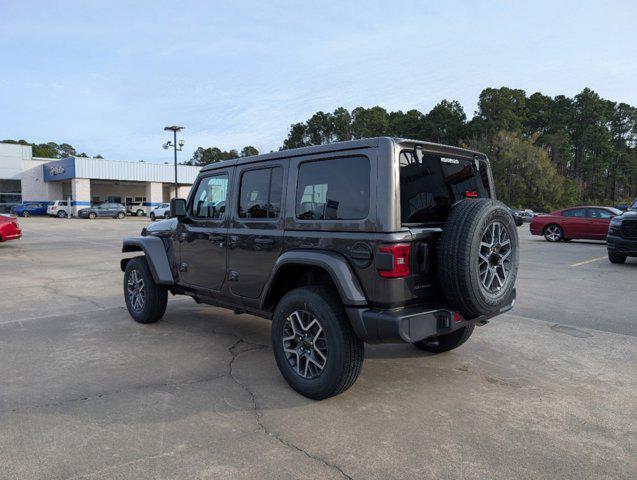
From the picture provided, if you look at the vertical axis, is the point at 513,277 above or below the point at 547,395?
above

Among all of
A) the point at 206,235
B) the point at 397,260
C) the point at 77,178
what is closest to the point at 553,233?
the point at 206,235

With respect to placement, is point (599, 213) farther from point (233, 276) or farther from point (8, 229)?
point (8, 229)

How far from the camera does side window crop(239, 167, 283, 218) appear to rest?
13.6ft

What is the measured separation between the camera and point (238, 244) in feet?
14.4

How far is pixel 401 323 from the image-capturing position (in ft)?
10.4

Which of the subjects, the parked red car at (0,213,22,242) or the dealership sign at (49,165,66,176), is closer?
the parked red car at (0,213,22,242)

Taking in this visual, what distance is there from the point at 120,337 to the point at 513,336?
4.46 m

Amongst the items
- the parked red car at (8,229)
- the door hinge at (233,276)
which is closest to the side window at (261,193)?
the door hinge at (233,276)

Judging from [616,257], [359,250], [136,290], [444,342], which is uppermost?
[359,250]

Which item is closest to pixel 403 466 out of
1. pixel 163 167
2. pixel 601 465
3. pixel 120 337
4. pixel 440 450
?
pixel 440 450

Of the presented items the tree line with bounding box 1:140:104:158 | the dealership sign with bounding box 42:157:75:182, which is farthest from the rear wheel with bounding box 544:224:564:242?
the tree line with bounding box 1:140:104:158

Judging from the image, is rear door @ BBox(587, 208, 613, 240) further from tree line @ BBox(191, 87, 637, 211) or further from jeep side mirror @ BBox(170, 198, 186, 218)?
tree line @ BBox(191, 87, 637, 211)

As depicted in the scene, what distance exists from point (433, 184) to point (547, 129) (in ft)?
316

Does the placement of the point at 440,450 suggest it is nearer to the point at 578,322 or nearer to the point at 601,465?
the point at 601,465
